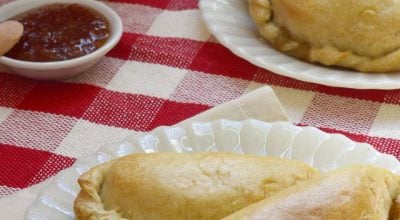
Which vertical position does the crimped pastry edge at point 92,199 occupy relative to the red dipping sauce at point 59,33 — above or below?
above

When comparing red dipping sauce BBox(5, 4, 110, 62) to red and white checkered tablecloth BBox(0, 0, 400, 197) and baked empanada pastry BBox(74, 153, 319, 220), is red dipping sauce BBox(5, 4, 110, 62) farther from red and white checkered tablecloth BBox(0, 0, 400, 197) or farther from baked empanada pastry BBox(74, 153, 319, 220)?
baked empanada pastry BBox(74, 153, 319, 220)

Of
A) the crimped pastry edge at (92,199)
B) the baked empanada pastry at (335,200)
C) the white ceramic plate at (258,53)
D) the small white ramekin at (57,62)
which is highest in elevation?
the baked empanada pastry at (335,200)

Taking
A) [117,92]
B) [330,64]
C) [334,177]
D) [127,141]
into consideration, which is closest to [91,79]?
[117,92]

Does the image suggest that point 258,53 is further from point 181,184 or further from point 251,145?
point 181,184

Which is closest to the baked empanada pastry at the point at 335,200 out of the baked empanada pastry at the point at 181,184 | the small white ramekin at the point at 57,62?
the baked empanada pastry at the point at 181,184

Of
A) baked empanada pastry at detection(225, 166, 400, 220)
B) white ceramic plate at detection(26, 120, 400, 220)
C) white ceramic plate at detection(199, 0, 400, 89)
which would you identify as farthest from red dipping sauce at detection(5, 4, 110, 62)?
baked empanada pastry at detection(225, 166, 400, 220)

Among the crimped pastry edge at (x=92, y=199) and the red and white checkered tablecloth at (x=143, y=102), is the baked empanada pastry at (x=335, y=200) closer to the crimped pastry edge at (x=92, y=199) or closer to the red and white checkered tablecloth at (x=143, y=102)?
the crimped pastry edge at (x=92, y=199)

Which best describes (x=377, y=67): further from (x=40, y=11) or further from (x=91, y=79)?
(x=40, y=11)
